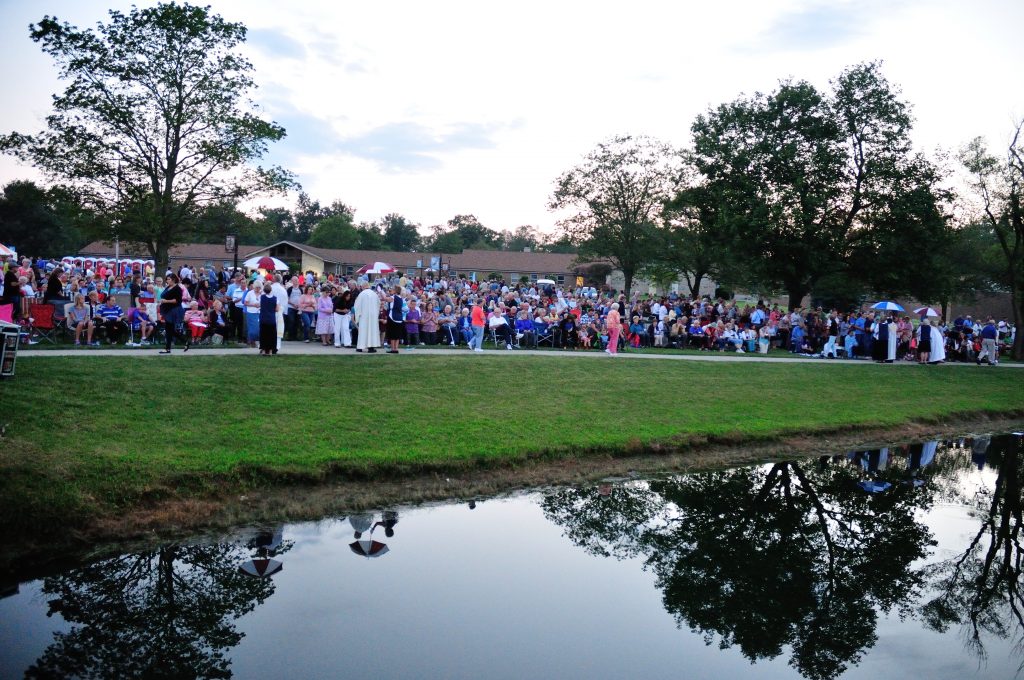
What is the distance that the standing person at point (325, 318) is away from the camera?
19.8 m

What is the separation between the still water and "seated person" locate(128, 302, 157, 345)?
422 inches

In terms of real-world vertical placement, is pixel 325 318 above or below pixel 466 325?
above

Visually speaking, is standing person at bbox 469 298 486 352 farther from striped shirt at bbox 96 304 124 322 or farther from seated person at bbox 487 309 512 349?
striped shirt at bbox 96 304 124 322

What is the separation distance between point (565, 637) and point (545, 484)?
5118 millimetres

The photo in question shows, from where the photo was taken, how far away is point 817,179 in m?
34.2

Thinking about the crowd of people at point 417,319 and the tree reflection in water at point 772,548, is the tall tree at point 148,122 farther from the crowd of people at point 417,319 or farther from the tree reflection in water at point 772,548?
the tree reflection in water at point 772,548

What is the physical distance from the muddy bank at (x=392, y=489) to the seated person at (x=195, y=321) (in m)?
8.86

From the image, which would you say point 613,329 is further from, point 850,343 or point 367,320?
point 850,343

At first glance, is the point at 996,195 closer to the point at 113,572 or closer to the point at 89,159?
the point at 113,572

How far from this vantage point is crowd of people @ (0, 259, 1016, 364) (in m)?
17.6

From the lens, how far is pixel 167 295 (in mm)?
15688

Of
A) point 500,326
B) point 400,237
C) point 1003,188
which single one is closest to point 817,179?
point 1003,188

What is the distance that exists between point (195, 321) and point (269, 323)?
2.97 m

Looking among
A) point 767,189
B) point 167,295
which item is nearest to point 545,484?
point 167,295
